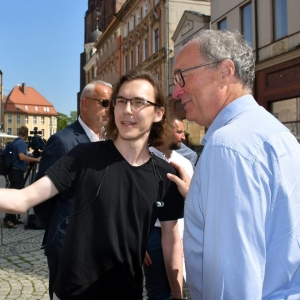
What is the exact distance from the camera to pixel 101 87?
3.23 metres

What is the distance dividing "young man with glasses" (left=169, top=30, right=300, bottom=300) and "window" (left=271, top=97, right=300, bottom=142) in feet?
41.1

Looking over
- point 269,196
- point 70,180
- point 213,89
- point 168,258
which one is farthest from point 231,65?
point 168,258

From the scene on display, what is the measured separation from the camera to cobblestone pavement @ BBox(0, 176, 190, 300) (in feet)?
14.8

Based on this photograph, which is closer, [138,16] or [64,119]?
[138,16]

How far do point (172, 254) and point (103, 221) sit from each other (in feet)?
1.70

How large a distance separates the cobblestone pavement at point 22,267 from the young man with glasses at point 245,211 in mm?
3251

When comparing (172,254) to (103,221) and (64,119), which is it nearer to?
(103,221)

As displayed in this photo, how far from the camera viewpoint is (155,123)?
2404mm

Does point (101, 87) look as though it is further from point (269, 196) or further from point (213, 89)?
point (269, 196)

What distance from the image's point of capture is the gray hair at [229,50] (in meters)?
1.65

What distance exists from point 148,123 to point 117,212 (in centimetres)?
54

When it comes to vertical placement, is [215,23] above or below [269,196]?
above

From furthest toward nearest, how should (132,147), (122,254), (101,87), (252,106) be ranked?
(101,87) < (132,147) < (122,254) < (252,106)

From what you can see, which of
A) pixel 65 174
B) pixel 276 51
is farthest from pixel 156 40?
pixel 65 174
